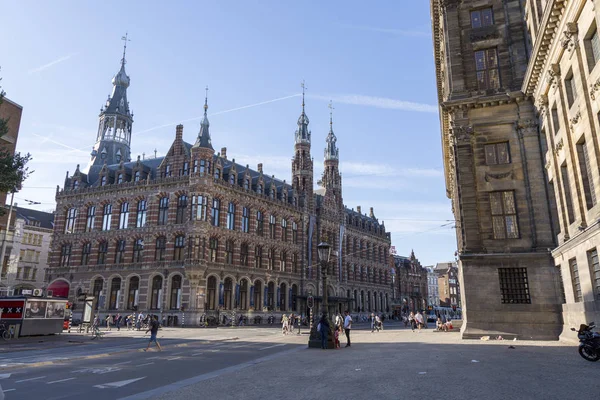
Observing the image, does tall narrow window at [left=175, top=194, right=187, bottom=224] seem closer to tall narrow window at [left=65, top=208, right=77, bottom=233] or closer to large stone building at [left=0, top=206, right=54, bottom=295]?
tall narrow window at [left=65, top=208, right=77, bottom=233]

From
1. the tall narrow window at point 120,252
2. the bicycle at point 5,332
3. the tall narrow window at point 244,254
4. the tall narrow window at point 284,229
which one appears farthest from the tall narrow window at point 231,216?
the bicycle at point 5,332

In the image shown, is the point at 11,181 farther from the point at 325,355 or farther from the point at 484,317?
the point at 484,317

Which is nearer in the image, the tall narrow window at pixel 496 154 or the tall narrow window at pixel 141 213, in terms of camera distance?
the tall narrow window at pixel 496 154

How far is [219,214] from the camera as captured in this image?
5041 centimetres

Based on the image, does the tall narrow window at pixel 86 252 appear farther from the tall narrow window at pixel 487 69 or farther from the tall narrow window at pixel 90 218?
the tall narrow window at pixel 487 69

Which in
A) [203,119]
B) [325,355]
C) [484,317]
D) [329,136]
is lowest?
[325,355]

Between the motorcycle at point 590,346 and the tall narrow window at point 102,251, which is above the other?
the tall narrow window at point 102,251

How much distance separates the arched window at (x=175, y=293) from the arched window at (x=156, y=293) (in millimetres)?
1397

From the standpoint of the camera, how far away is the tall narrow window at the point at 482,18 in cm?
2803

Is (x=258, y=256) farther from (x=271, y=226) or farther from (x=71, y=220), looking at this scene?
(x=71, y=220)

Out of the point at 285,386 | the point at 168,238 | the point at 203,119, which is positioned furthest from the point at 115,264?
the point at 285,386

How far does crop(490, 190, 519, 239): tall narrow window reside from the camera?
24.6 metres

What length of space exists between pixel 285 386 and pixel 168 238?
40.7 metres

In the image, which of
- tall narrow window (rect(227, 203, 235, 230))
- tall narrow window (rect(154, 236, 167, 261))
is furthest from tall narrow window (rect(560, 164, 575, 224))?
tall narrow window (rect(154, 236, 167, 261))
